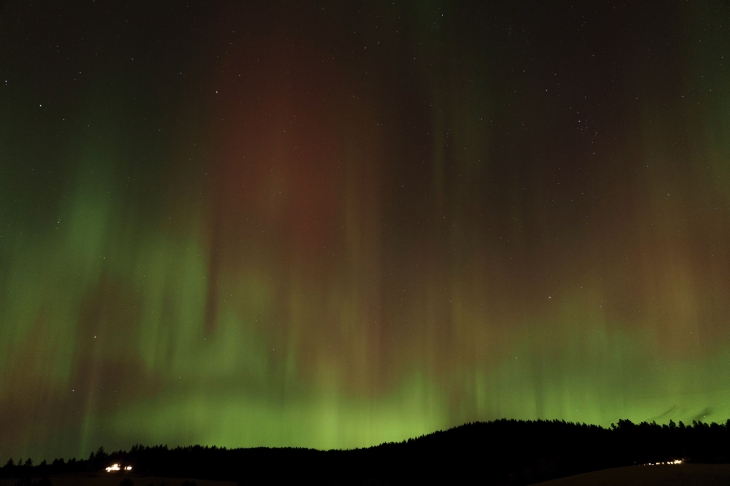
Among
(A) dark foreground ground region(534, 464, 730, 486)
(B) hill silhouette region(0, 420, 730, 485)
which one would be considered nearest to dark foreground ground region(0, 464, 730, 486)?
(A) dark foreground ground region(534, 464, 730, 486)

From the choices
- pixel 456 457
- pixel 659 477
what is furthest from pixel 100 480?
pixel 659 477

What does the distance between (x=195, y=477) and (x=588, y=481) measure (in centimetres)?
2732

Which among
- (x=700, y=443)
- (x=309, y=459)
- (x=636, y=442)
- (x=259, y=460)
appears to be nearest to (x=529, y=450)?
(x=636, y=442)

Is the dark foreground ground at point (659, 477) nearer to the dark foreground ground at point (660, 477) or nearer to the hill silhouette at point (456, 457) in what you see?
the dark foreground ground at point (660, 477)

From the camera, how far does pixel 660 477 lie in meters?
19.4

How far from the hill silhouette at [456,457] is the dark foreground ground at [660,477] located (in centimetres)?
807

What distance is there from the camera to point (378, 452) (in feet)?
148

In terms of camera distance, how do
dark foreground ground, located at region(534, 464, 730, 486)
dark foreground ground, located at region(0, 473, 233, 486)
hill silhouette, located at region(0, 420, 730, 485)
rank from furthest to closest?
hill silhouette, located at region(0, 420, 730, 485) < dark foreground ground, located at region(0, 473, 233, 486) < dark foreground ground, located at region(534, 464, 730, 486)

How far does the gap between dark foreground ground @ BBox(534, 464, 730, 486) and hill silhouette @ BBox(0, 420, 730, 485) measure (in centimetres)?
807

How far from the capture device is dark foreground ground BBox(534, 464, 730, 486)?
17875mm

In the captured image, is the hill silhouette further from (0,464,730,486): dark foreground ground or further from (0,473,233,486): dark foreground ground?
(0,464,730,486): dark foreground ground

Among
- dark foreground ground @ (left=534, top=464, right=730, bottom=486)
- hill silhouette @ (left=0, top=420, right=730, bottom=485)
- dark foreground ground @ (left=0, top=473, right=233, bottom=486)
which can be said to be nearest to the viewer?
dark foreground ground @ (left=534, top=464, right=730, bottom=486)

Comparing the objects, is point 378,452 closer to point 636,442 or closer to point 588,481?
point 636,442

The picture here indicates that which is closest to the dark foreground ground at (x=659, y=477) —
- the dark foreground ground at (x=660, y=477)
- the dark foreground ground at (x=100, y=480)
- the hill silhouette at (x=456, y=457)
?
the dark foreground ground at (x=660, y=477)
